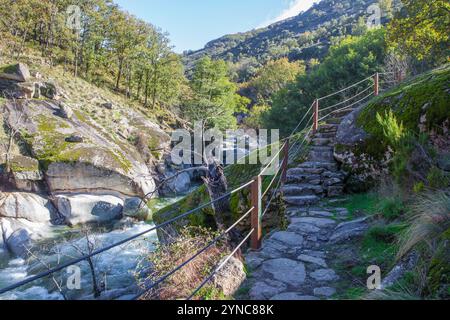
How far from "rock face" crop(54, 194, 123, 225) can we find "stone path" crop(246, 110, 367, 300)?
995cm

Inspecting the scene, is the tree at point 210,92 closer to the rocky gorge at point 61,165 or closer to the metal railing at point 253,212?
the rocky gorge at point 61,165

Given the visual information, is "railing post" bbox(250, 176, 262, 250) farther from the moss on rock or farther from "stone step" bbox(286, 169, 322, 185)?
the moss on rock

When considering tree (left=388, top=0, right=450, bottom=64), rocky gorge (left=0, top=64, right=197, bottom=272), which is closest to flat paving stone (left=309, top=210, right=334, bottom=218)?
tree (left=388, top=0, right=450, bottom=64)

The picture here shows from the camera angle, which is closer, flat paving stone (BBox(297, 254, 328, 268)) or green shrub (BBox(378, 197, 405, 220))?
flat paving stone (BBox(297, 254, 328, 268))

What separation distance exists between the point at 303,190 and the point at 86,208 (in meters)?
10.7

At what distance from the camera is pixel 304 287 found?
3006mm

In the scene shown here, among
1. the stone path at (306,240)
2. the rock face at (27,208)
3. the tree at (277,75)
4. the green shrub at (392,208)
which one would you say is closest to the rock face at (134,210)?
the rock face at (27,208)

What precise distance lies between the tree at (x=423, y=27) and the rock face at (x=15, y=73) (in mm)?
18951

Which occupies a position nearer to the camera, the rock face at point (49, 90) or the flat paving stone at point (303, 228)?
the flat paving stone at point (303, 228)

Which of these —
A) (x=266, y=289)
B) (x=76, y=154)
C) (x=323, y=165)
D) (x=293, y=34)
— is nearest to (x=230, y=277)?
(x=266, y=289)

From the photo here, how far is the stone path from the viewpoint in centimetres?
301

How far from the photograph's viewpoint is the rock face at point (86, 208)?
13.2m

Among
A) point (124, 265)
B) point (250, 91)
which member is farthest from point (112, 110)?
point (250, 91)

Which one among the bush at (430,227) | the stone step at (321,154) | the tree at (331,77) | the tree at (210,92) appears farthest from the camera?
the tree at (210,92)
